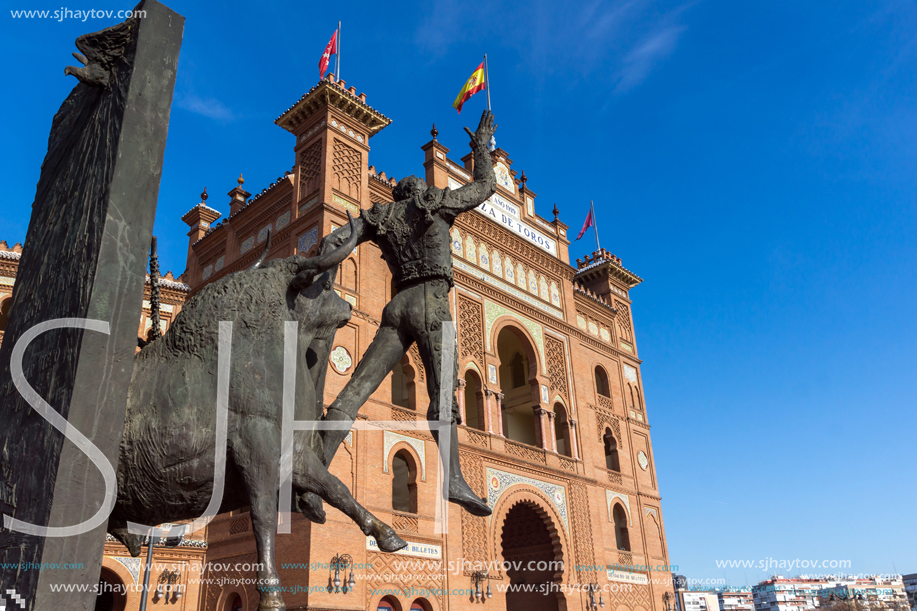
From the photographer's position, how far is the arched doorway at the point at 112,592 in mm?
13492

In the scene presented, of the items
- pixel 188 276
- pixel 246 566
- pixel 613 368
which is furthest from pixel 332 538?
pixel 613 368

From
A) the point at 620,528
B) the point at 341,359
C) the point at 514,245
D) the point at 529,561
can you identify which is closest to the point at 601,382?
the point at 620,528

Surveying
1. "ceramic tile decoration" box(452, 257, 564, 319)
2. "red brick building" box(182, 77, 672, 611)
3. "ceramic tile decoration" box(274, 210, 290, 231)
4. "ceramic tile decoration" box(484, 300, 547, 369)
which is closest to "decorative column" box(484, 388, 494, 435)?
"red brick building" box(182, 77, 672, 611)

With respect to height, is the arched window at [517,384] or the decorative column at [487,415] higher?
the arched window at [517,384]

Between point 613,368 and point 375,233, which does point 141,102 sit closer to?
point 375,233

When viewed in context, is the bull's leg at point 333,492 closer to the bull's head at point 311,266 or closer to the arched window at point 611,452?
the bull's head at point 311,266

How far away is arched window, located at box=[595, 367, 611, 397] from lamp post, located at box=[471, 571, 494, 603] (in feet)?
29.5

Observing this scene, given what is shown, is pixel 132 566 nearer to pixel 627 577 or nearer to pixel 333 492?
pixel 627 577

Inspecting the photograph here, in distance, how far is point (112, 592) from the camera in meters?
13.7

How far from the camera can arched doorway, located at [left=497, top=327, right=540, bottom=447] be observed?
20.3 m

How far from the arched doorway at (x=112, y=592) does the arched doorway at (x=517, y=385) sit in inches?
409

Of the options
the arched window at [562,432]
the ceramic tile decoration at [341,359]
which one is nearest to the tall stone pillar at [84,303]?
the ceramic tile decoration at [341,359]

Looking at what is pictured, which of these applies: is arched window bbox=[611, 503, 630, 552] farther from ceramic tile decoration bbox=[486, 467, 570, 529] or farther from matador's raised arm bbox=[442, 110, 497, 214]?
matador's raised arm bbox=[442, 110, 497, 214]

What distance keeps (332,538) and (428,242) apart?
1113 centimetres
